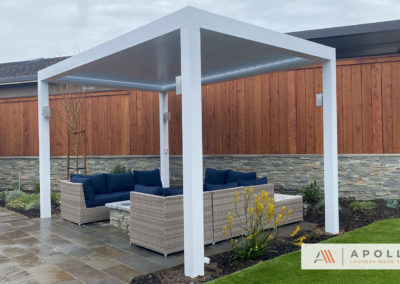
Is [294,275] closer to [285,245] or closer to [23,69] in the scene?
[285,245]

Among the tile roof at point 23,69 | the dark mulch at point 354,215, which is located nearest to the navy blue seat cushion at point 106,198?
the dark mulch at point 354,215

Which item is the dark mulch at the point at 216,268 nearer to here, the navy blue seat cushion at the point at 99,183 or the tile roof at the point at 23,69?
the navy blue seat cushion at the point at 99,183

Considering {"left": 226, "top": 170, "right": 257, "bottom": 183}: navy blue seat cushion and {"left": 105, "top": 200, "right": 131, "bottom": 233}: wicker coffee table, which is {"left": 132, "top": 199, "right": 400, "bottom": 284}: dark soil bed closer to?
{"left": 226, "top": 170, "right": 257, "bottom": 183}: navy blue seat cushion

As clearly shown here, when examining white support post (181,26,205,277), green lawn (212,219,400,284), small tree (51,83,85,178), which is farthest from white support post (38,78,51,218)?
green lawn (212,219,400,284)

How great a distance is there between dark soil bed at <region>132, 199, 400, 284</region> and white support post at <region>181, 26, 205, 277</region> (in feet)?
0.63

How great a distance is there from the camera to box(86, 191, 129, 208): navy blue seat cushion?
6774 millimetres

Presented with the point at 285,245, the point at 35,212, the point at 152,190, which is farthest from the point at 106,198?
the point at 285,245

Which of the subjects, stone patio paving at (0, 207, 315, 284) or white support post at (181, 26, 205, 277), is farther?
stone patio paving at (0, 207, 315, 284)

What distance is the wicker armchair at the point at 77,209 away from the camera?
21.6 ft

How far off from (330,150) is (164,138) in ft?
16.2

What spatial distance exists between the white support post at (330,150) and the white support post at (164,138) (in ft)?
15.3

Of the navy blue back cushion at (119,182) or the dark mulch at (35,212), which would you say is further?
the navy blue back cushion at (119,182)

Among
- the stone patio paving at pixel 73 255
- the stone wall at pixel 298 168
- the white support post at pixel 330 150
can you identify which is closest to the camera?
the stone patio paving at pixel 73 255

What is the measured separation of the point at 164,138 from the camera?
9.66m
